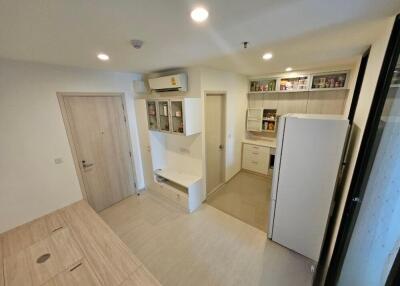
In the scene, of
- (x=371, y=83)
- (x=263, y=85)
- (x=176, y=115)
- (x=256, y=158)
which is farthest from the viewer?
(x=256, y=158)

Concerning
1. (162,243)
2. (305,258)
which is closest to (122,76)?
(162,243)

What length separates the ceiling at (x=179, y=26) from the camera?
89cm

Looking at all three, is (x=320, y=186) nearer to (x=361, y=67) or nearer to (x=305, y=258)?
(x=305, y=258)

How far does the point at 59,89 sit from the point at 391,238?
352 centimetres

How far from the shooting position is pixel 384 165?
1.04 metres

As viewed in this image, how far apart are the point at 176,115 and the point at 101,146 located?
1440 mm

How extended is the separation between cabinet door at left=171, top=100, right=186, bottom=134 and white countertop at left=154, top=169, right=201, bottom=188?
89 centimetres

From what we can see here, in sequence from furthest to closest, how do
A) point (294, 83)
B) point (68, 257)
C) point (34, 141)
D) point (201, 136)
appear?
point (294, 83) → point (201, 136) → point (34, 141) → point (68, 257)

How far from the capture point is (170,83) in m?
2.66

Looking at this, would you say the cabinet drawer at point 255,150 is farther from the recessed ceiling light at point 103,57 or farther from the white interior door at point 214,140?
the recessed ceiling light at point 103,57

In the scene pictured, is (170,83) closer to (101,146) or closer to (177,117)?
(177,117)

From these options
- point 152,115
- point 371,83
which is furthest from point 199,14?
point 152,115

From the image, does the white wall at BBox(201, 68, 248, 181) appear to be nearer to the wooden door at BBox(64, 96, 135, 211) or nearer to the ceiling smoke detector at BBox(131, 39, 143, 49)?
the ceiling smoke detector at BBox(131, 39, 143, 49)

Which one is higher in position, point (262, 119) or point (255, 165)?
point (262, 119)
